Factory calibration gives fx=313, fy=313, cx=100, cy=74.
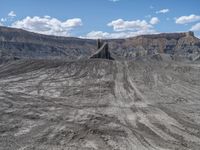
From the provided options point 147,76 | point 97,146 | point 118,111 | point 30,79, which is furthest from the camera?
point 147,76

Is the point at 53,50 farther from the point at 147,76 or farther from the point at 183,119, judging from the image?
the point at 183,119

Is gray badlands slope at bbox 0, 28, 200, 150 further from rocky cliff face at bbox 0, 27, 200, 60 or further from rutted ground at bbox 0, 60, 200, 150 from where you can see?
rocky cliff face at bbox 0, 27, 200, 60

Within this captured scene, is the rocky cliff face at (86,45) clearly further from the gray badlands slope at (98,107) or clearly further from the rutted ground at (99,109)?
the rutted ground at (99,109)

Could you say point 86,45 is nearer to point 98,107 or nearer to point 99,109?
point 98,107

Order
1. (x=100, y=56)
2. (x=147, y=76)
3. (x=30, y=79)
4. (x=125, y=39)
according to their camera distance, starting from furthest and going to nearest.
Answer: (x=125, y=39) < (x=100, y=56) < (x=147, y=76) < (x=30, y=79)

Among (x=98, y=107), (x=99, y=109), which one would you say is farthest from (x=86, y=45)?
(x=99, y=109)

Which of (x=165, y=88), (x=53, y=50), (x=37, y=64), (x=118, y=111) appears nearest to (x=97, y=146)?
(x=118, y=111)

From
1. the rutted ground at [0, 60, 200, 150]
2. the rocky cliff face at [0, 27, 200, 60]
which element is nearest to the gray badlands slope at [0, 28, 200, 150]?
the rutted ground at [0, 60, 200, 150]
